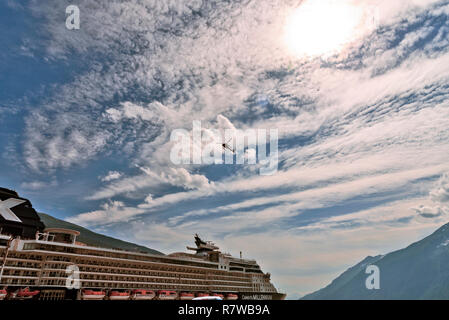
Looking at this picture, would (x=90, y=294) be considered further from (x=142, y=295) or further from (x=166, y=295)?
(x=166, y=295)

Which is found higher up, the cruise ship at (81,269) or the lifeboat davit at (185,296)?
the cruise ship at (81,269)

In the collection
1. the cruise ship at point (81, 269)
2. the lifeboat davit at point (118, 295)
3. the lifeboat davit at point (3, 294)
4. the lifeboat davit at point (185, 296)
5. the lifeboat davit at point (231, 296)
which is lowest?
the lifeboat davit at point (231, 296)

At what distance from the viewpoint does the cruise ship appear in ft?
169

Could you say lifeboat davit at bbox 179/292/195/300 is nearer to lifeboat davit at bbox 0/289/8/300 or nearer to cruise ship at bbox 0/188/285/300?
cruise ship at bbox 0/188/285/300

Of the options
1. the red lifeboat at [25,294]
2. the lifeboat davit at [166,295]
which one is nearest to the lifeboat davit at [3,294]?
the red lifeboat at [25,294]

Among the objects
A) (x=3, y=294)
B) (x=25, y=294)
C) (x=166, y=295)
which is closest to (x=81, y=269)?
(x=25, y=294)

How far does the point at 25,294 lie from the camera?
48875mm

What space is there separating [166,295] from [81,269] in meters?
23.6

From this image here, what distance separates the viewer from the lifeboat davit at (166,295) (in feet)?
230

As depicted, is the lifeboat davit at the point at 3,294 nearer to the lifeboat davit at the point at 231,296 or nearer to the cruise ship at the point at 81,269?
the cruise ship at the point at 81,269

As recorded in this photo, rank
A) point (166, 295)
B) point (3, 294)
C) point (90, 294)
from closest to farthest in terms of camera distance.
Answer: point (3, 294) → point (90, 294) → point (166, 295)

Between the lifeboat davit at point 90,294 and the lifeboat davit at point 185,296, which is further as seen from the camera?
the lifeboat davit at point 185,296
